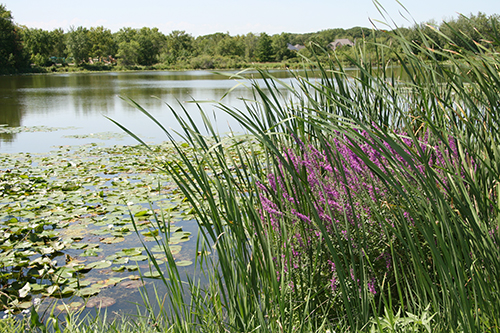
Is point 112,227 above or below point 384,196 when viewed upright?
below

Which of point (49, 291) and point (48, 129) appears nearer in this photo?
point (49, 291)

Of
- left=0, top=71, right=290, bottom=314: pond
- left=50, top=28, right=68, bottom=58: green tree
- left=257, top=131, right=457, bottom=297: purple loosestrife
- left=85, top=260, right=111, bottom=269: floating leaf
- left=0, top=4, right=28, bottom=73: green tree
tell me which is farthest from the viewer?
left=50, top=28, right=68, bottom=58: green tree

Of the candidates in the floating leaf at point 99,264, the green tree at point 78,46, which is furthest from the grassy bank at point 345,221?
the green tree at point 78,46

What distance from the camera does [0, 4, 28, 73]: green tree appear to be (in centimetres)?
3412

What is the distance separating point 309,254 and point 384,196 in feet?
1.18

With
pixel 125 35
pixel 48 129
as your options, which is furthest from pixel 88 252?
pixel 125 35

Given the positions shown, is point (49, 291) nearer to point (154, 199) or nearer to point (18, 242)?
point (18, 242)

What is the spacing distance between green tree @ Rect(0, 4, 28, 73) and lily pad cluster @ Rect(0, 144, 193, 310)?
3560 centimetres

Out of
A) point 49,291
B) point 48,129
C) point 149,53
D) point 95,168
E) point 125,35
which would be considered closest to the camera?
point 49,291

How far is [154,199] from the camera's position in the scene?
156 inches

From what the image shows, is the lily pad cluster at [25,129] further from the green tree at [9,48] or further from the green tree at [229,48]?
the green tree at [229,48]

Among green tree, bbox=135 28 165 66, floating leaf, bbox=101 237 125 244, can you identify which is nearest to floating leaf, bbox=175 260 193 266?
floating leaf, bbox=101 237 125 244

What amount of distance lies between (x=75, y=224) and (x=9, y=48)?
3986 centimetres

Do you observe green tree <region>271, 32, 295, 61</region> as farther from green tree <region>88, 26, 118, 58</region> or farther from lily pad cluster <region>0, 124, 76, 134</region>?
green tree <region>88, 26, 118, 58</region>
